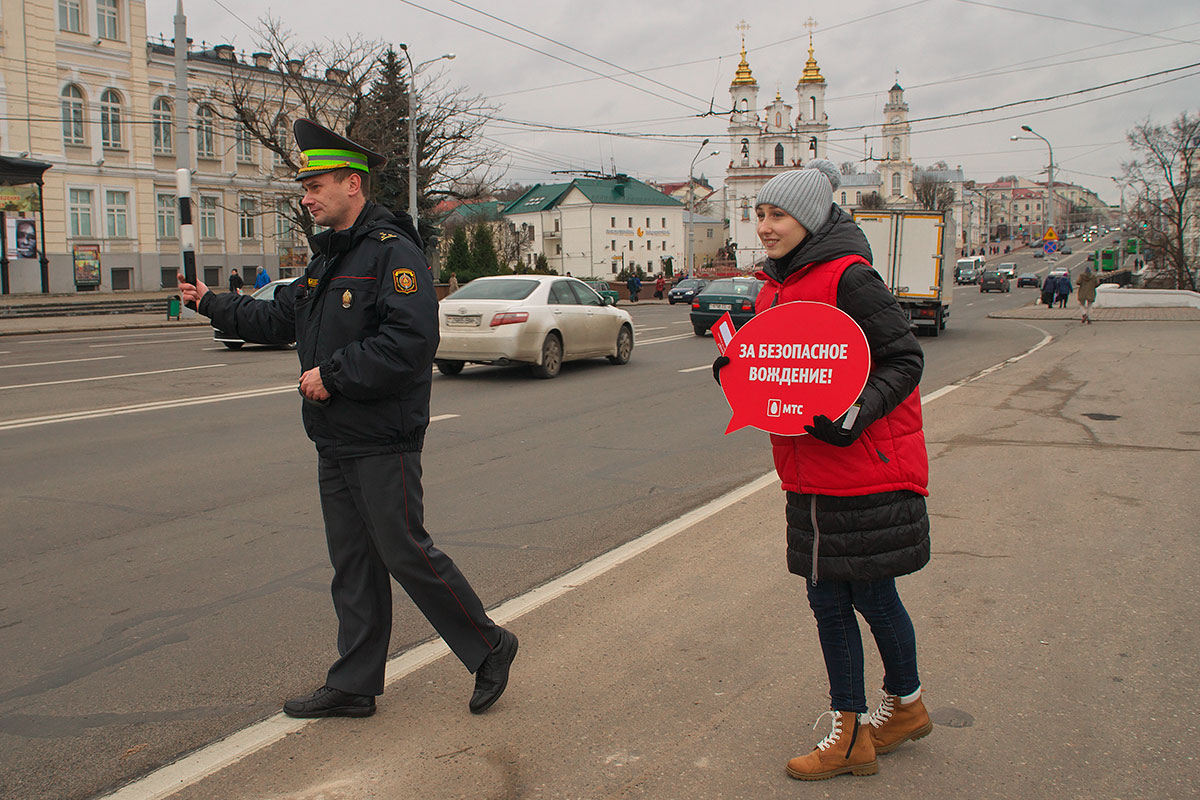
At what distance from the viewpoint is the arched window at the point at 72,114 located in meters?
45.2

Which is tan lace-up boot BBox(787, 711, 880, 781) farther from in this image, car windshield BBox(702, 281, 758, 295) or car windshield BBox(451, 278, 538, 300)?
car windshield BBox(702, 281, 758, 295)

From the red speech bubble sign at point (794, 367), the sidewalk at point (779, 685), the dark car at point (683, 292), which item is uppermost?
the dark car at point (683, 292)

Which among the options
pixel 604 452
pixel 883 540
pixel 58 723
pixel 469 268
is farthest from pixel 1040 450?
pixel 469 268

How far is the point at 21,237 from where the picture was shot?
38.1m

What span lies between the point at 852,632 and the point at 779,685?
0.75m

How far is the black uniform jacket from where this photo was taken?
324 centimetres

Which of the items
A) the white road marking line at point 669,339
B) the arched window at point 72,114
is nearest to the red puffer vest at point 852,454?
the white road marking line at point 669,339

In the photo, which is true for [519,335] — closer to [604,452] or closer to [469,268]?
[604,452]

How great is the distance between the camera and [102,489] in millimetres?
7254

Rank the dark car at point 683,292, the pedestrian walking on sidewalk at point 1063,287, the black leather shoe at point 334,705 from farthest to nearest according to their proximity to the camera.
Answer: the dark car at point 683,292
the pedestrian walking on sidewalk at point 1063,287
the black leather shoe at point 334,705

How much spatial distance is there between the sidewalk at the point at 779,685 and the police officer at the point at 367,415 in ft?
0.74

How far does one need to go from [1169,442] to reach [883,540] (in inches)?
299

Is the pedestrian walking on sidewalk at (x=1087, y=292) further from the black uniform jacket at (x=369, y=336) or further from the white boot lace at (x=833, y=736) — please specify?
the black uniform jacket at (x=369, y=336)

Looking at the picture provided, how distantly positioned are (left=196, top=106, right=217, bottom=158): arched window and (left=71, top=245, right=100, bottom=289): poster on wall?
30.1ft
